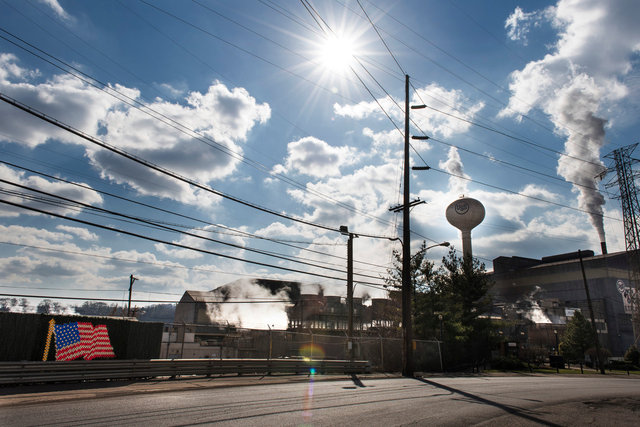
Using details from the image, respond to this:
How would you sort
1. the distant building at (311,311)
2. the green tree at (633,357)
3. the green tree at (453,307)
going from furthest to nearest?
the distant building at (311,311) < the green tree at (633,357) < the green tree at (453,307)

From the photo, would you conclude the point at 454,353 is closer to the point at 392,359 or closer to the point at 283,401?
the point at 392,359

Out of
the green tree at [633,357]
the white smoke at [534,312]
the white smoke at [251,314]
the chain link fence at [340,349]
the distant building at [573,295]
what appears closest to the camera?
the chain link fence at [340,349]

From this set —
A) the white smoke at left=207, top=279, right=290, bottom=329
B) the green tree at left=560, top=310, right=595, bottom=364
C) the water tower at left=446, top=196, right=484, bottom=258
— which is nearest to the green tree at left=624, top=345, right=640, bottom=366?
the green tree at left=560, top=310, right=595, bottom=364

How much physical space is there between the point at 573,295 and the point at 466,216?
32177 millimetres

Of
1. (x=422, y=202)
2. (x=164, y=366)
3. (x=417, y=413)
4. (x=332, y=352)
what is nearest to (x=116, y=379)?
(x=164, y=366)

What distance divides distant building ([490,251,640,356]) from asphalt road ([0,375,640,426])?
6244 cm

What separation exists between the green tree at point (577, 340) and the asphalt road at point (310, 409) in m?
51.1

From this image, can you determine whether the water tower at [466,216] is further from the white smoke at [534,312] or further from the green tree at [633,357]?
the green tree at [633,357]

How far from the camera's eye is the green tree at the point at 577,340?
181ft

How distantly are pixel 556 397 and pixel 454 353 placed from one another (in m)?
24.0

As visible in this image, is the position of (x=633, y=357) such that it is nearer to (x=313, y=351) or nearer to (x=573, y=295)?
(x=573, y=295)

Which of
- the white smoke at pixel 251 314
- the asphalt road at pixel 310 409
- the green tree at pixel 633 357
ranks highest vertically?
the white smoke at pixel 251 314

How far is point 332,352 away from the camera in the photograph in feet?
128

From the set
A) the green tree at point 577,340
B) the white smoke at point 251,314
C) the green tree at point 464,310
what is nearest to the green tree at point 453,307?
the green tree at point 464,310
